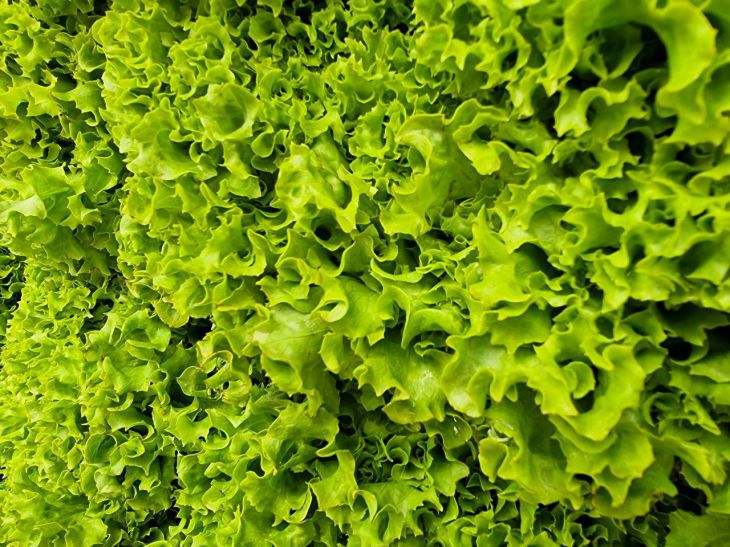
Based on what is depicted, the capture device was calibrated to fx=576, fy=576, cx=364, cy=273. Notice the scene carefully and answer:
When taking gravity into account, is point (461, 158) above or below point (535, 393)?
above

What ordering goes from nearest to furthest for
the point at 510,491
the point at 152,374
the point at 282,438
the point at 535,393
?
the point at 535,393 → the point at 510,491 → the point at 282,438 → the point at 152,374

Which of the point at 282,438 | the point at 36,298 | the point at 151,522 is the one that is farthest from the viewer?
the point at 36,298

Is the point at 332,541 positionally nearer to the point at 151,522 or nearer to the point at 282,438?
the point at 282,438

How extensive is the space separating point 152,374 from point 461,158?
0.96 meters

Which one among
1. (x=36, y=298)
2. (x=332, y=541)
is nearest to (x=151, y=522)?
(x=332, y=541)

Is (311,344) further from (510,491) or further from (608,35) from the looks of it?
(608,35)

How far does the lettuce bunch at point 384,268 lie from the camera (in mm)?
807

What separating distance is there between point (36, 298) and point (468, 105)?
5.65 feet

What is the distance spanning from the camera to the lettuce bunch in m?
0.81

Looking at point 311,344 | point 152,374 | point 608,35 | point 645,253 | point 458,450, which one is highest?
point 608,35

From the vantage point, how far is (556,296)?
2.81 feet

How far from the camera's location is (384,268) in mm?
1091

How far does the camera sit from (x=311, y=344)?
3.45 ft

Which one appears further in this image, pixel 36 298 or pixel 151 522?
pixel 36 298
